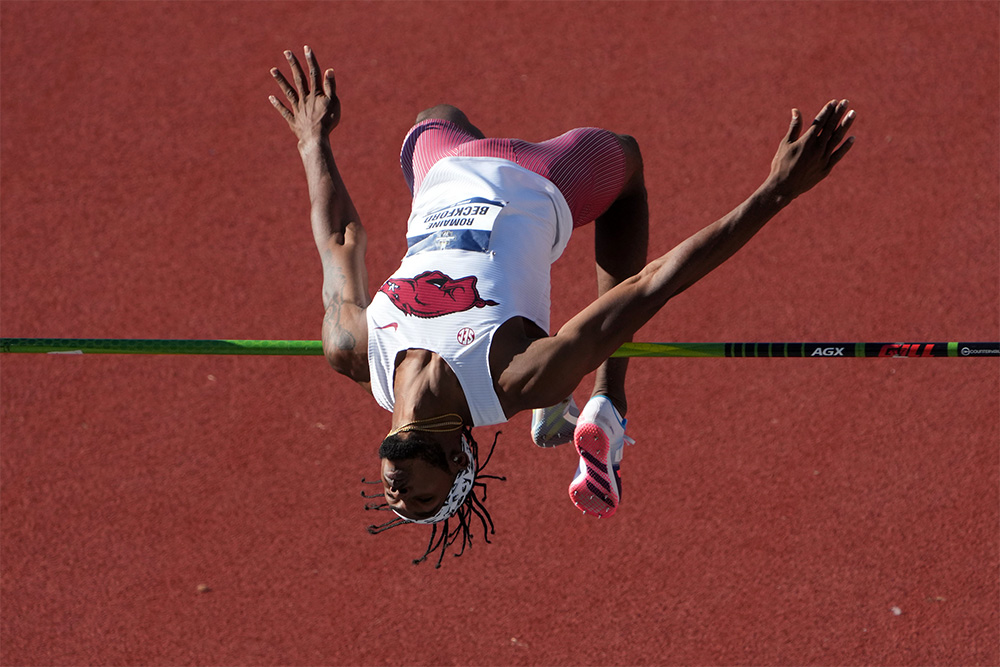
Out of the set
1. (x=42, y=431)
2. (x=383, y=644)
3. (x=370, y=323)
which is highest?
(x=370, y=323)

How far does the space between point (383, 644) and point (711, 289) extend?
248 cm

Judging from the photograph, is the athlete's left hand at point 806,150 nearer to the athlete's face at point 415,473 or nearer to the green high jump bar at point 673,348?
the green high jump bar at point 673,348

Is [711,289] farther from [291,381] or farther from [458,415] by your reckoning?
[458,415]

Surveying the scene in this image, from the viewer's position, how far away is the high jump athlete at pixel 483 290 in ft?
10.3

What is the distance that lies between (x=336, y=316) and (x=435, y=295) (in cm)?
36

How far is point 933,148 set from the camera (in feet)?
20.9

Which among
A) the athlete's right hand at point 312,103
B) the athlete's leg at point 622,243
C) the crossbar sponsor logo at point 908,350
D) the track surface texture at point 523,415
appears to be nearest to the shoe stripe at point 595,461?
the athlete's leg at point 622,243

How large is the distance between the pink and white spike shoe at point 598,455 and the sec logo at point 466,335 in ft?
2.82

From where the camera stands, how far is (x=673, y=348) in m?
3.57

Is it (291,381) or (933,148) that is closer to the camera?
(291,381)

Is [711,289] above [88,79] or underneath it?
underneath

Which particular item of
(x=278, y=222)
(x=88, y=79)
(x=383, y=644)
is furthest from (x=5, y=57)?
(x=383, y=644)

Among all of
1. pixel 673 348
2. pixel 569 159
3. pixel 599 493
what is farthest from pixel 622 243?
pixel 599 493

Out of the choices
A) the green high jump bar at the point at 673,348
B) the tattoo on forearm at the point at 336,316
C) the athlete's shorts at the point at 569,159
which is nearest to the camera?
the tattoo on forearm at the point at 336,316
